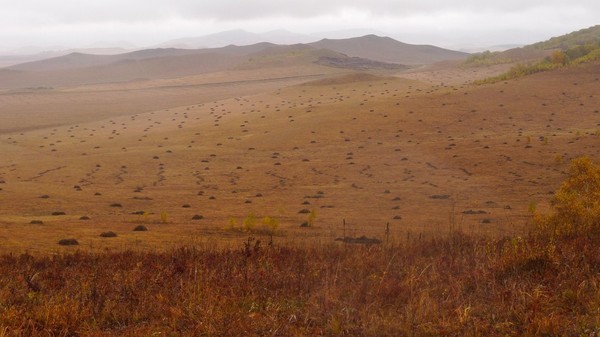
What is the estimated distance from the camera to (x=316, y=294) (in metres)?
6.51

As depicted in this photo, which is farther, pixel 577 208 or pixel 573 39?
pixel 573 39

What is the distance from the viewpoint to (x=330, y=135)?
44.8 meters

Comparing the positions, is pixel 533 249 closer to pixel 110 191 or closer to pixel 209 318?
pixel 209 318

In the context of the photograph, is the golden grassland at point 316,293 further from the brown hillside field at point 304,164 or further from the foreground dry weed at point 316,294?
the brown hillside field at point 304,164

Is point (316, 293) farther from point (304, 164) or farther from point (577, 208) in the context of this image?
point (304, 164)

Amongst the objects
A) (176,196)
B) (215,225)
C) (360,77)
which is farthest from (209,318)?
(360,77)

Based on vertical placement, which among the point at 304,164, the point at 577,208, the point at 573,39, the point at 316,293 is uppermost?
the point at 573,39

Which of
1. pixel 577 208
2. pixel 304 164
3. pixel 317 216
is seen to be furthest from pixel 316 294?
pixel 304 164

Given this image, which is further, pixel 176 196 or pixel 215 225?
pixel 176 196

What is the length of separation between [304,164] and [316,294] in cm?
2926

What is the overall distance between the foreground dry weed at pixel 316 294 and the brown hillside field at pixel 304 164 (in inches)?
143

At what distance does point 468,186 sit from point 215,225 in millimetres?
13217

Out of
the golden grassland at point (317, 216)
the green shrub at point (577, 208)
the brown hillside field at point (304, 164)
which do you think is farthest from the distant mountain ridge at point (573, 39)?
the green shrub at point (577, 208)

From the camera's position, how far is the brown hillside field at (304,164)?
682 inches
